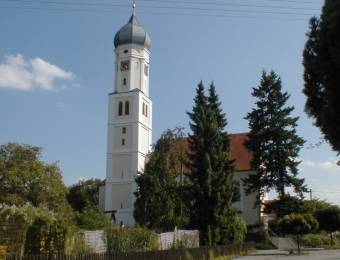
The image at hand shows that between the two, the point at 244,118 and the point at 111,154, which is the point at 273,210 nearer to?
the point at 244,118

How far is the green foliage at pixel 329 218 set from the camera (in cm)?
5447

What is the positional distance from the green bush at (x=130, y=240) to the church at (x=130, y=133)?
36625 mm

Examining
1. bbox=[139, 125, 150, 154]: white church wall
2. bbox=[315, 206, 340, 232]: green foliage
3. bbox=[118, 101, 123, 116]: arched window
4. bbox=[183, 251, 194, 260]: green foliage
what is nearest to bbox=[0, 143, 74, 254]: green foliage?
bbox=[183, 251, 194, 260]: green foliage

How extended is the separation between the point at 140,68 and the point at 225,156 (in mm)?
34242

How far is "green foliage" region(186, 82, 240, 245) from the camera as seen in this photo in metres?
37.4

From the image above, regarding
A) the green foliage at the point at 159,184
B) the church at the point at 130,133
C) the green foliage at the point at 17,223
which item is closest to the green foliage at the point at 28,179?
the green foliage at the point at 159,184

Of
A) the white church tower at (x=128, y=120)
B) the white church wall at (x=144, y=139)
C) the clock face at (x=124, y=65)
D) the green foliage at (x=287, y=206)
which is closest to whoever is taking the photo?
the green foliage at (x=287, y=206)

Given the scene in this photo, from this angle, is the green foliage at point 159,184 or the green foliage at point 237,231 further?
the green foliage at point 159,184

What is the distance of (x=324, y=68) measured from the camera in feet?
31.6

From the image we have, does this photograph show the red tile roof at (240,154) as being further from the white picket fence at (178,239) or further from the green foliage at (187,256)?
the green foliage at (187,256)

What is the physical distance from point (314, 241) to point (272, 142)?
414 inches

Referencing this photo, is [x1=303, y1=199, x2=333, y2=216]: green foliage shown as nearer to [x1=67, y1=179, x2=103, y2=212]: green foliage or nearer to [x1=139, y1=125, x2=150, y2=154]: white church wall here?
[x1=139, y1=125, x2=150, y2=154]: white church wall

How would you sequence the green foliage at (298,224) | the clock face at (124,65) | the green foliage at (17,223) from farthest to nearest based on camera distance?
the clock face at (124,65), the green foliage at (298,224), the green foliage at (17,223)

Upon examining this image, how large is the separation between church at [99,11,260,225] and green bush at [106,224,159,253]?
36625 millimetres
